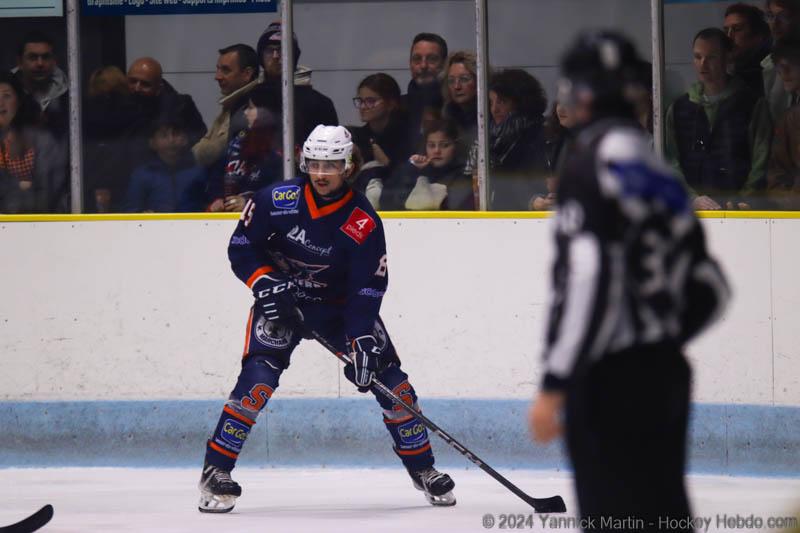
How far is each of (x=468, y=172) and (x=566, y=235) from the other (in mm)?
3534

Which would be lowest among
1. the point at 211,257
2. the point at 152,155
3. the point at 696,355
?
the point at 696,355

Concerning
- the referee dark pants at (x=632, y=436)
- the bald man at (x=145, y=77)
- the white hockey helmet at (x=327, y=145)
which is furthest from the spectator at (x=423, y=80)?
the referee dark pants at (x=632, y=436)

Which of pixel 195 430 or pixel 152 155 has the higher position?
pixel 152 155

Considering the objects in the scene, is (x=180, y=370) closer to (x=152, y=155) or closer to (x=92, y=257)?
(x=92, y=257)

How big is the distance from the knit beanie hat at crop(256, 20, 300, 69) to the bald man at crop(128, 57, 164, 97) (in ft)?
1.36

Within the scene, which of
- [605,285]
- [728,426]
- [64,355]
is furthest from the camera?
[64,355]

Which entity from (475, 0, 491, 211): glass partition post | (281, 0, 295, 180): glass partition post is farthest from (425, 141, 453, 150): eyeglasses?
(281, 0, 295, 180): glass partition post

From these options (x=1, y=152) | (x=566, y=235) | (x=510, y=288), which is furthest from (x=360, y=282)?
(x=566, y=235)

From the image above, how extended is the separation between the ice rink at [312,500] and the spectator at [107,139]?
1.12 metres

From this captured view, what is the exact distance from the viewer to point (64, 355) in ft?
19.0

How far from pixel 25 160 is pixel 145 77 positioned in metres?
0.60

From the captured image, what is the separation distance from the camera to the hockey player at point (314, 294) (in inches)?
190

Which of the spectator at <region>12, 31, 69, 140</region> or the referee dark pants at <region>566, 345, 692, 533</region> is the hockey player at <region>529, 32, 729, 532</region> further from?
the spectator at <region>12, 31, 69, 140</region>

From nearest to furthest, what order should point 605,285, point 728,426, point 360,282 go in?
point 605,285, point 360,282, point 728,426
